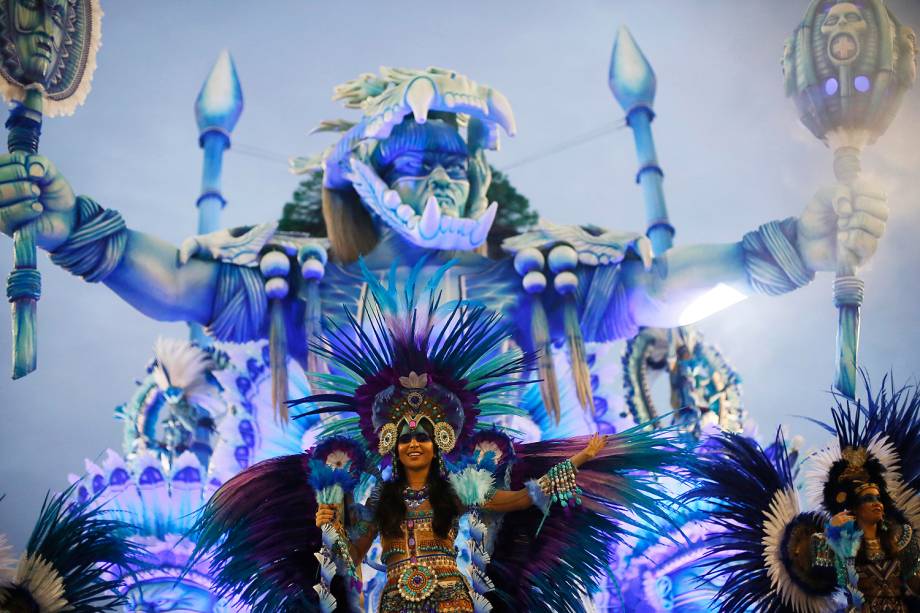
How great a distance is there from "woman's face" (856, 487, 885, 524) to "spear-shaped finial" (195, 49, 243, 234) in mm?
6843

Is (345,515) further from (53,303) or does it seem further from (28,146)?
(53,303)

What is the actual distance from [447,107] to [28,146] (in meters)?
2.97

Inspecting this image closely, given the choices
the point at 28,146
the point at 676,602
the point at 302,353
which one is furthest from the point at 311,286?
the point at 676,602

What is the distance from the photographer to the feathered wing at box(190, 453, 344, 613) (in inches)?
209

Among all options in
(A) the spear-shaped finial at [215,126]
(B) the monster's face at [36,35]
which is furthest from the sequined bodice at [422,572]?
(A) the spear-shaped finial at [215,126]

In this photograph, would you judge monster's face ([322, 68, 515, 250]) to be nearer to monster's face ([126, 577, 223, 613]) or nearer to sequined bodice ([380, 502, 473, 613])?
monster's face ([126, 577, 223, 613])

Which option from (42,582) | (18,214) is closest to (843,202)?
(18,214)

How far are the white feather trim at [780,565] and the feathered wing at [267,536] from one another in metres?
2.26

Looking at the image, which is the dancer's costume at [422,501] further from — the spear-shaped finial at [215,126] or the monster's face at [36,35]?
the spear-shaped finial at [215,126]

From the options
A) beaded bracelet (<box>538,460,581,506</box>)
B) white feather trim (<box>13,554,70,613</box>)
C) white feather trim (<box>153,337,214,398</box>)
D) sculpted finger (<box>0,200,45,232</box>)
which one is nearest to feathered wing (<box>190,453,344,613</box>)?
white feather trim (<box>13,554,70,613</box>)

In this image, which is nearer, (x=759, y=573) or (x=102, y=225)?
(x=759, y=573)

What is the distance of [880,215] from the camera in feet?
27.5

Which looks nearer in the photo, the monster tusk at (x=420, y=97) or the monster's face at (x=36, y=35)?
the monster's face at (x=36, y=35)

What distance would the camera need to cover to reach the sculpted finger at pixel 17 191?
758cm
